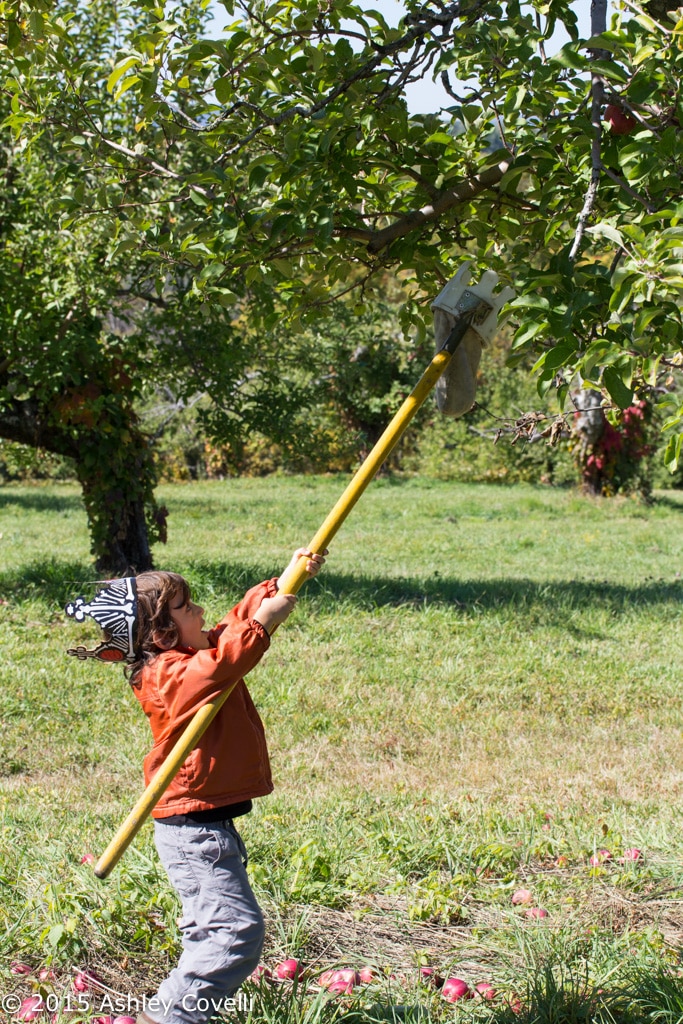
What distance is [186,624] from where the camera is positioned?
2449 millimetres

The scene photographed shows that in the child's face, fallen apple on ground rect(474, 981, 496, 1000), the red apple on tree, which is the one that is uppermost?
the red apple on tree

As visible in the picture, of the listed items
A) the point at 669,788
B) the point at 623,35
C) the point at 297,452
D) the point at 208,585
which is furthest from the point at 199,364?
the point at 623,35

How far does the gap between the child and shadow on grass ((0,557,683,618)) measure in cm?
446

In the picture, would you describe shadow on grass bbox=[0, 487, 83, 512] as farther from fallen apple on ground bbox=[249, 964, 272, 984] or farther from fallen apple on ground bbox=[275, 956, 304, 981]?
fallen apple on ground bbox=[275, 956, 304, 981]

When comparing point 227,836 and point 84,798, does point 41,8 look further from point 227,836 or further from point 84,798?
point 84,798

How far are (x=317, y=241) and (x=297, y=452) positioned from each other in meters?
5.15

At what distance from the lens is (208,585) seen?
7.18m

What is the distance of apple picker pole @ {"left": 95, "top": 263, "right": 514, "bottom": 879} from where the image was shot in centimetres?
204

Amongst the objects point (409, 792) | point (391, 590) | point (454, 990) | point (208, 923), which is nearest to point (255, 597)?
point (208, 923)

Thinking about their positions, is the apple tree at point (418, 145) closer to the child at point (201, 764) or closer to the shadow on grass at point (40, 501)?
the child at point (201, 764)

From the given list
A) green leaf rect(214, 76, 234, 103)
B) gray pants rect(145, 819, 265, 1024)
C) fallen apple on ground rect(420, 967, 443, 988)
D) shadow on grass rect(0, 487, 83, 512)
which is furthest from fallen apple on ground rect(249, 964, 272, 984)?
shadow on grass rect(0, 487, 83, 512)

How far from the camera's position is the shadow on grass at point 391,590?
7.11 m

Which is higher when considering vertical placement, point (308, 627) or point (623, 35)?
point (623, 35)

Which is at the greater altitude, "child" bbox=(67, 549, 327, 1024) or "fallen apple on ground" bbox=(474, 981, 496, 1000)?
"child" bbox=(67, 549, 327, 1024)
